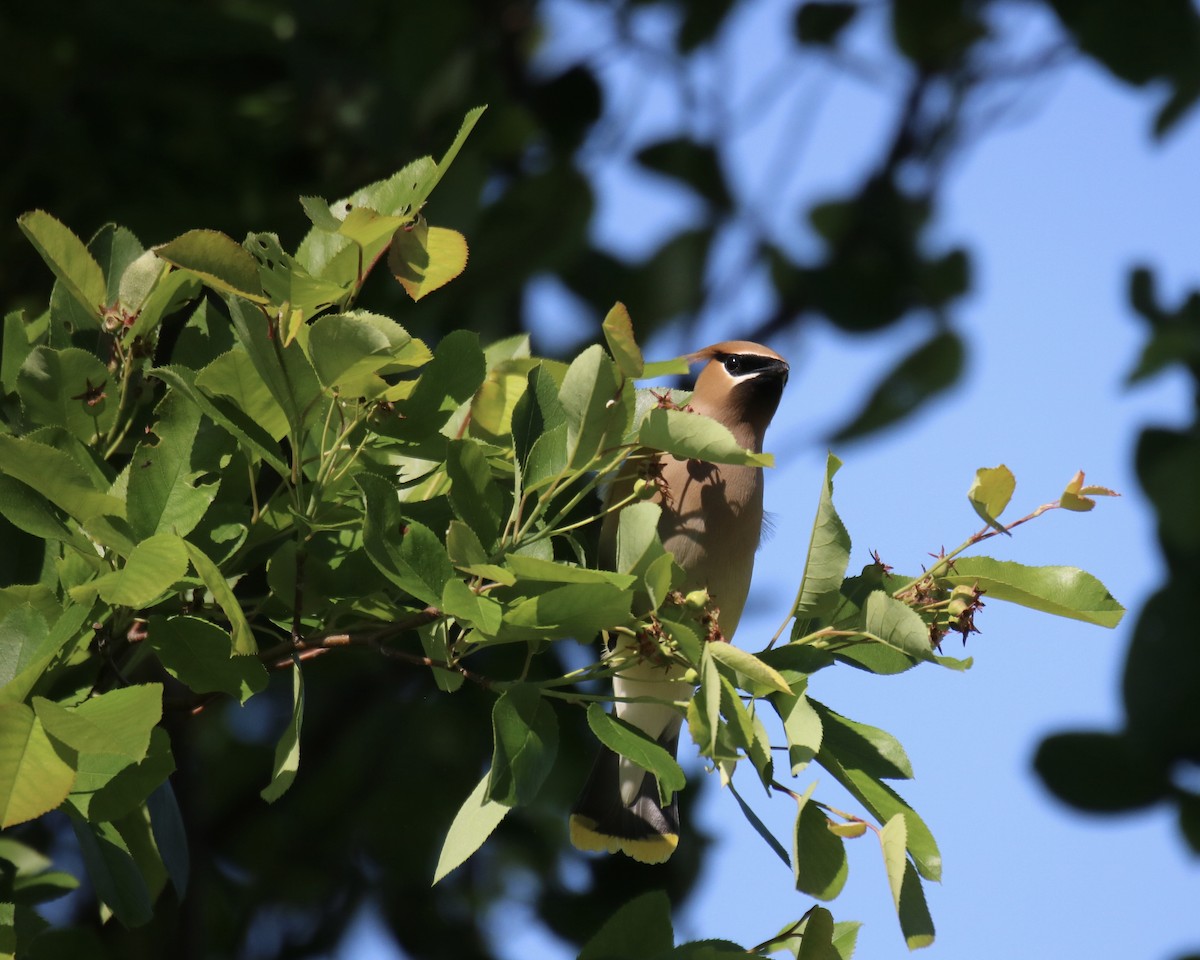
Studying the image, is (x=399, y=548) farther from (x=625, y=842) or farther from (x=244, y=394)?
(x=625, y=842)

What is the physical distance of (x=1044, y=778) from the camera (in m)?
3.50

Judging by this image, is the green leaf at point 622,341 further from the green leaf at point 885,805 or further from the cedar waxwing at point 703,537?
the cedar waxwing at point 703,537

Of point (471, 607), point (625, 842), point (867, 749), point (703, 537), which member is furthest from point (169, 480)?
point (625, 842)

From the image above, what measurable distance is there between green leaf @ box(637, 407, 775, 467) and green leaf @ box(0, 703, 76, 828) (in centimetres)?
73

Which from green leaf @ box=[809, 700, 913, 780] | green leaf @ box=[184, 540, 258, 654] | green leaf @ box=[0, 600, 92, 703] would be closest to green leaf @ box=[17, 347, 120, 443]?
green leaf @ box=[0, 600, 92, 703]

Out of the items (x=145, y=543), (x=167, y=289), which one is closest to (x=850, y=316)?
(x=167, y=289)

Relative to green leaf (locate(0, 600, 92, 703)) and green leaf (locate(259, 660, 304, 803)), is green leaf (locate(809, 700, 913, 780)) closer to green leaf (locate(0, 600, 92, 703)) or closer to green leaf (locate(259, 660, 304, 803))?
green leaf (locate(259, 660, 304, 803))

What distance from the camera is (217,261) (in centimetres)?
163

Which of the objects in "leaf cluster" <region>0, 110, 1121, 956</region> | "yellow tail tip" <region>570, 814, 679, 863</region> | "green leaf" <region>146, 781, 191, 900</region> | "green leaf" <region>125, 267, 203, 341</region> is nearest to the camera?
"leaf cluster" <region>0, 110, 1121, 956</region>

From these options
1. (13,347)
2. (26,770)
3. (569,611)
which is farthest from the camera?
(13,347)

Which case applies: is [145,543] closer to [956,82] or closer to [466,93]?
[466,93]

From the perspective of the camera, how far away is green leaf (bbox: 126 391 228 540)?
175 centimetres

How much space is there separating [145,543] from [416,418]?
0.37m

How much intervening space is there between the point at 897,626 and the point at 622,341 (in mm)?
464
